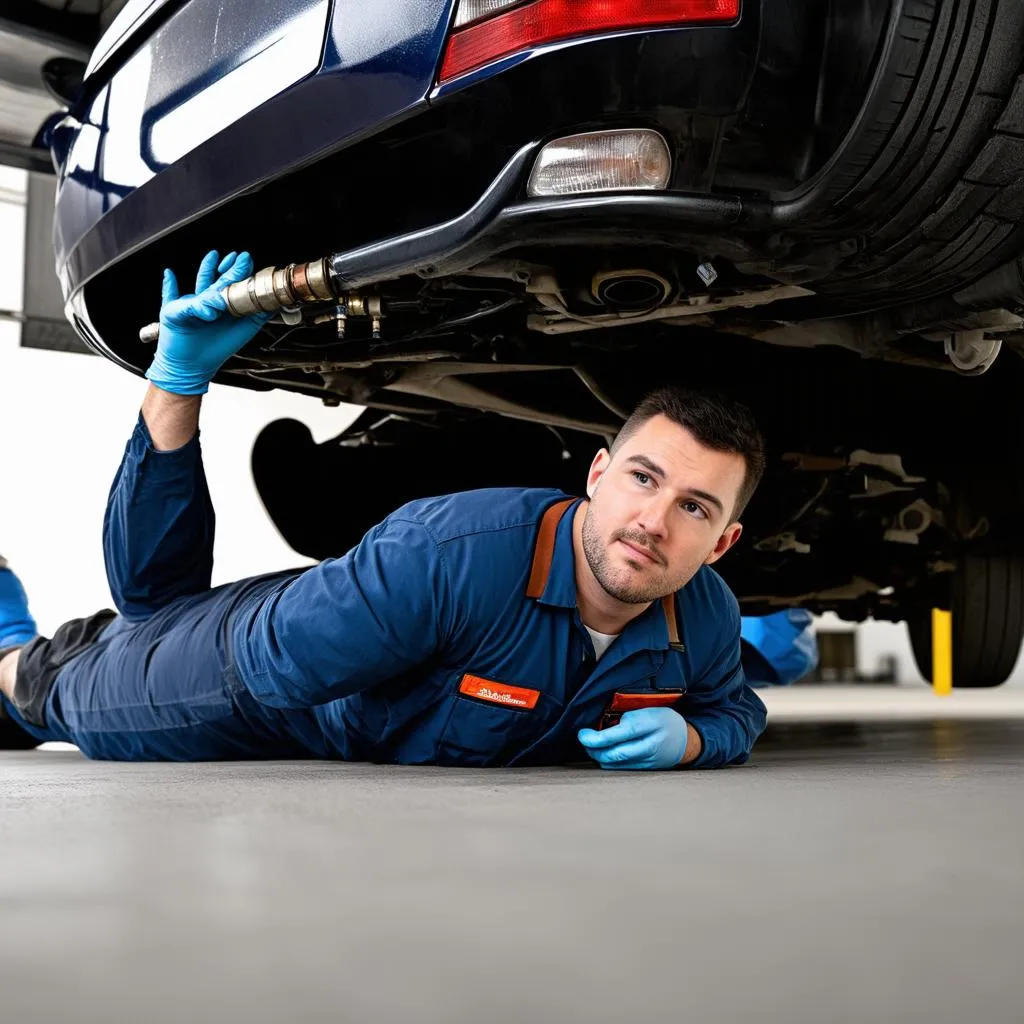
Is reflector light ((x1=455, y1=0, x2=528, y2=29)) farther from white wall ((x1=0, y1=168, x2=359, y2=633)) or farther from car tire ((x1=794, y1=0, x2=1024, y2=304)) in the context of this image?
white wall ((x1=0, y1=168, x2=359, y2=633))

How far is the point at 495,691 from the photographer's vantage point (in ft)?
4.80

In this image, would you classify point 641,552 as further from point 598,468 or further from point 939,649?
point 939,649

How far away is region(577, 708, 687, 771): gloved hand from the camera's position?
144 centimetres

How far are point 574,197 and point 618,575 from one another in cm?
50

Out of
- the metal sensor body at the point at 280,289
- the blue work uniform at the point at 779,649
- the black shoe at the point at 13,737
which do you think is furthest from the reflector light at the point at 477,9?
the blue work uniform at the point at 779,649

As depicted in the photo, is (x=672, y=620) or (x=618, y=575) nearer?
(x=618, y=575)

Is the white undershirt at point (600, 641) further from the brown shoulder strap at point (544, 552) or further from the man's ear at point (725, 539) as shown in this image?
the man's ear at point (725, 539)

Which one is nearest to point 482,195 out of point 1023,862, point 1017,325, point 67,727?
point 1017,325

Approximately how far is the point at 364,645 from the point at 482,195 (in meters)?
0.53

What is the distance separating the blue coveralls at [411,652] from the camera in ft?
4.58

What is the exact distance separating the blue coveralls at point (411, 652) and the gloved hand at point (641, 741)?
7cm

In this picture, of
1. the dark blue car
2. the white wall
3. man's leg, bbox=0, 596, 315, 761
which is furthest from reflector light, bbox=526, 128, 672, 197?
the white wall

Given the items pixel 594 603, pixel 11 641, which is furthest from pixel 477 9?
pixel 11 641

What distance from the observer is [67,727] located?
6.54 ft
